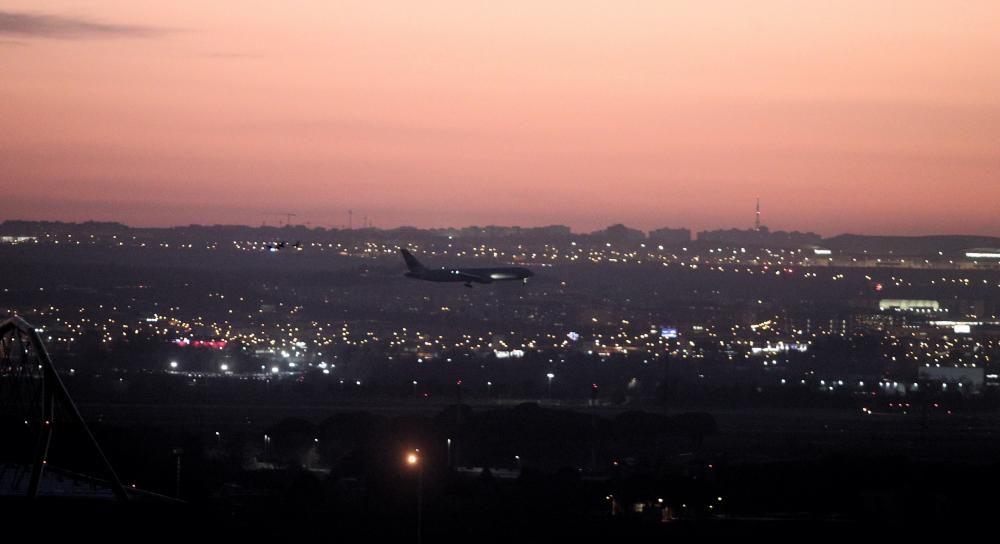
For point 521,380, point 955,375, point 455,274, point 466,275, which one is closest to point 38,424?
point 521,380

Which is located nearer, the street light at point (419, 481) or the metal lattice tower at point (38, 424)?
the metal lattice tower at point (38, 424)

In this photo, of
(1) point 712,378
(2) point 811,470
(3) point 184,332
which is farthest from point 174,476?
(3) point 184,332

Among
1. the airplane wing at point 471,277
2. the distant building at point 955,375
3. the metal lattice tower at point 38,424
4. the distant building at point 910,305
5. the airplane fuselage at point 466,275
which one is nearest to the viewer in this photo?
the metal lattice tower at point 38,424

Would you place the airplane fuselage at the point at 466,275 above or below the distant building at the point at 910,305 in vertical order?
above

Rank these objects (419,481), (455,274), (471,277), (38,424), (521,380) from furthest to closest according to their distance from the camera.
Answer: (471,277) → (455,274) → (521,380) → (419,481) → (38,424)

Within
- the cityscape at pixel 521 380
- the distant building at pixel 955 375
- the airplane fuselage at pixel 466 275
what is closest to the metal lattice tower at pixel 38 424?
the cityscape at pixel 521 380

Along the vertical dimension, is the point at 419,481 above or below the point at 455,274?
below

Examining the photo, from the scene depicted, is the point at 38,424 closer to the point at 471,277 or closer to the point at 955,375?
the point at 471,277

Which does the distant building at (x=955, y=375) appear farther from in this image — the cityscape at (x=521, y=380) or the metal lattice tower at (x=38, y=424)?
the metal lattice tower at (x=38, y=424)
